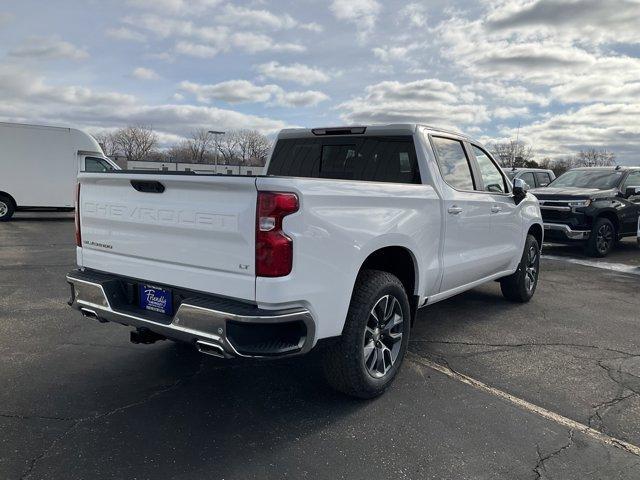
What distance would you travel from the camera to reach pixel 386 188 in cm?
369

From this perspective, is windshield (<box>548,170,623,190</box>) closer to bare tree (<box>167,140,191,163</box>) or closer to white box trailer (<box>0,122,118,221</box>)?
white box trailer (<box>0,122,118,221</box>)

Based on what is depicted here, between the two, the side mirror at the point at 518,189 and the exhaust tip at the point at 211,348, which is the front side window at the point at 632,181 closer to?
the side mirror at the point at 518,189

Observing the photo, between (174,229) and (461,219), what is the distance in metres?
2.63

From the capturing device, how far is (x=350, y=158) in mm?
4930

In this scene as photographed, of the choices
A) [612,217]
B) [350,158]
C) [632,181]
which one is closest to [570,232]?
[612,217]

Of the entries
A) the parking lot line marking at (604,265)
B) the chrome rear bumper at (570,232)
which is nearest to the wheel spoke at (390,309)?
the parking lot line marking at (604,265)

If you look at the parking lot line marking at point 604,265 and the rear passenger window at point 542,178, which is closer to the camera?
the parking lot line marking at point 604,265

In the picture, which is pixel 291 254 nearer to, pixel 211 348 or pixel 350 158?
pixel 211 348

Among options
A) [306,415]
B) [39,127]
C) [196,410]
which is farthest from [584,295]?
[39,127]

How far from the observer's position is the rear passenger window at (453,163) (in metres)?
4.70

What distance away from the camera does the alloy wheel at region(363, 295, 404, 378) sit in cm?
367

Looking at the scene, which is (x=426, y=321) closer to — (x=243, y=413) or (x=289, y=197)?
(x=243, y=413)

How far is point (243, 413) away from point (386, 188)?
1.82 metres

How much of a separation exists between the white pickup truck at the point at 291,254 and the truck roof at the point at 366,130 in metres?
0.01
